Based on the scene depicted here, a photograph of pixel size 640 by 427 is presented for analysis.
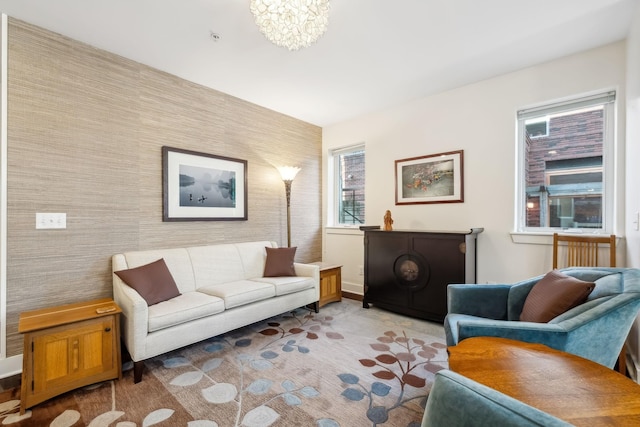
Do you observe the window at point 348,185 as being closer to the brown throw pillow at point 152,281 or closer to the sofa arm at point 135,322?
the brown throw pillow at point 152,281

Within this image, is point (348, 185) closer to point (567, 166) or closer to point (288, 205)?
point (288, 205)

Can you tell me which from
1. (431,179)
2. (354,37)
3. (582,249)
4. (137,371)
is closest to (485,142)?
(431,179)

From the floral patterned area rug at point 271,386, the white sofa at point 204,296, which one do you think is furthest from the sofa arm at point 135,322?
the floral patterned area rug at point 271,386

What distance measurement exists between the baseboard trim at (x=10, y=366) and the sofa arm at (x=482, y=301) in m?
3.27

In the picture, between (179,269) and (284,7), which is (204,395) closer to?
(179,269)

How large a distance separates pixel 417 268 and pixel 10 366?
359 cm

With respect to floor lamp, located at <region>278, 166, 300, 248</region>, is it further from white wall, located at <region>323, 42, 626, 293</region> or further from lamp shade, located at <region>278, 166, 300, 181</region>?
white wall, located at <region>323, 42, 626, 293</region>

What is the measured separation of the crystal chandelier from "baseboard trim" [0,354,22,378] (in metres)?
2.98

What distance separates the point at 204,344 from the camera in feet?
8.77

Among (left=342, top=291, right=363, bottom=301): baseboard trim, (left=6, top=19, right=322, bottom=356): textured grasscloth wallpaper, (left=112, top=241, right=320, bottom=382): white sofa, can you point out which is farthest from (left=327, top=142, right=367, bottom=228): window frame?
(left=6, top=19, right=322, bottom=356): textured grasscloth wallpaper

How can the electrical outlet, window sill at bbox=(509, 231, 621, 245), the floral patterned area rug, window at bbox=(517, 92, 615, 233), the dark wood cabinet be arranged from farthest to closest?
the dark wood cabinet → window sill at bbox=(509, 231, 621, 245) → window at bbox=(517, 92, 615, 233) → the electrical outlet → the floral patterned area rug

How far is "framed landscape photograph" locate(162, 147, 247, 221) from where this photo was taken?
3004 mm

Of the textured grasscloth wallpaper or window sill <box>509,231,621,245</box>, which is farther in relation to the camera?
window sill <box>509,231,621,245</box>

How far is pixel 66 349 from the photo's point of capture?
189cm
